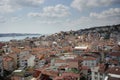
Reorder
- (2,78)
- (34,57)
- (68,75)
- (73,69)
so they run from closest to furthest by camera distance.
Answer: (68,75) < (73,69) < (2,78) < (34,57)

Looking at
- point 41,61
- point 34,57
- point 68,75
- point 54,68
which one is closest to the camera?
point 68,75

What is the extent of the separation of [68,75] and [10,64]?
39.5 ft

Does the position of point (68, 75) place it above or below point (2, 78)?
above

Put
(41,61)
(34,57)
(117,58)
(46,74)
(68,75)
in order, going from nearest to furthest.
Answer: (68,75)
(46,74)
(117,58)
(41,61)
(34,57)

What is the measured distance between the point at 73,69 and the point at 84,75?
1.27m

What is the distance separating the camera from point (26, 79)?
17797 millimetres

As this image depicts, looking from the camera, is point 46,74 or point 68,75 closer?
point 68,75

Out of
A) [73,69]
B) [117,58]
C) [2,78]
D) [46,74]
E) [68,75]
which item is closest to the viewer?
[68,75]

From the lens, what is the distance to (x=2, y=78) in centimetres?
2045

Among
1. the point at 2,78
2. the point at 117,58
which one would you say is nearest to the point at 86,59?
the point at 117,58

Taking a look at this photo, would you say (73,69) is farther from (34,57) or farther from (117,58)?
(34,57)

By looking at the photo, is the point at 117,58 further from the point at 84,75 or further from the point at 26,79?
the point at 26,79

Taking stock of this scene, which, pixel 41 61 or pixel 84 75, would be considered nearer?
pixel 84 75

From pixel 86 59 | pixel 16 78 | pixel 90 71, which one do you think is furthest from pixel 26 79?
pixel 86 59
